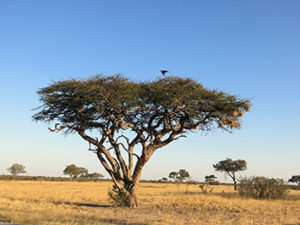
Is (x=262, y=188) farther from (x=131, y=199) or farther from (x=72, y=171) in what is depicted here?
(x=72, y=171)

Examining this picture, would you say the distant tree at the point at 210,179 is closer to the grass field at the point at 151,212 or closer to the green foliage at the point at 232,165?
the green foliage at the point at 232,165

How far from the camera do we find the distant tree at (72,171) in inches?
3784

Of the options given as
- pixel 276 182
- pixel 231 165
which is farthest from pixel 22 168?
pixel 276 182

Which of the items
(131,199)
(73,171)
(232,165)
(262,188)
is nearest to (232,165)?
(232,165)

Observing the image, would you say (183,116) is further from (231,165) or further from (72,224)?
(231,165)

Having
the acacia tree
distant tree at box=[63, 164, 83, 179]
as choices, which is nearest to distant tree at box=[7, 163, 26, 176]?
distant tree at box=[63, 164, 83, 179]

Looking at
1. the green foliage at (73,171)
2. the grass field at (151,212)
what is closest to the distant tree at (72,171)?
the green foliage at (73,171)

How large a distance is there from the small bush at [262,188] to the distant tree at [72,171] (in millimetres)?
75374

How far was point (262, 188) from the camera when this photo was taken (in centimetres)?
2786

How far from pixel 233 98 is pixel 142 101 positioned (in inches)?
A: 221

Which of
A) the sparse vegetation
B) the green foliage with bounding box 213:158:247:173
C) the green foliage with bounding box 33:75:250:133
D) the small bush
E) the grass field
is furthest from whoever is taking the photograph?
the sparse vegetation

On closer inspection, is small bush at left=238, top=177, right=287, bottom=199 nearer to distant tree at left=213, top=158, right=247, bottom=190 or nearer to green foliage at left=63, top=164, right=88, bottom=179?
distant tree at left=213, top=158, right=247, bottom=190

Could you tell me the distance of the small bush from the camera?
91.0ft

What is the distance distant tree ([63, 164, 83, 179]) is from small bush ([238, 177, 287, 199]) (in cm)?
7537
